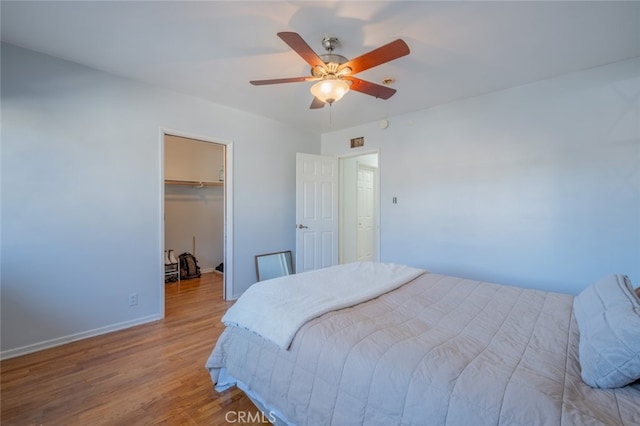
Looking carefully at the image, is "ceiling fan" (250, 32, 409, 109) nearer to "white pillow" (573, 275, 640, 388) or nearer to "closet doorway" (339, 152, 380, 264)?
"white pillow" (573, 275, 640, 388)

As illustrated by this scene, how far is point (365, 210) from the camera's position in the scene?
18.7 ft

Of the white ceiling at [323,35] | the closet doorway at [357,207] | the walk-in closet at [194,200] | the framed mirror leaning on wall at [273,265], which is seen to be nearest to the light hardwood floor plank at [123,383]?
the framed mirror leaning on wall at [273,265]

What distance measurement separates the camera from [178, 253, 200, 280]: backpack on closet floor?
462 centimetres

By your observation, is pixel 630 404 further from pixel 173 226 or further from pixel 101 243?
pixel 173 226

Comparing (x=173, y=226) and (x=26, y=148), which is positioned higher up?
(x=26, y=148)

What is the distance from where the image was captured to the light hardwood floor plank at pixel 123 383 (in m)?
1.60

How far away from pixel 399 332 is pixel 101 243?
282 cm

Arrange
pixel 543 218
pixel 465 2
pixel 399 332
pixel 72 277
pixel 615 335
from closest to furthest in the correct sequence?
pixel 615 335 < pixel 399 332 < pixel 465 2 < pixel 72 277 < pixel 543 218

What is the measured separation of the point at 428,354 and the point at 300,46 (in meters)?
1.72

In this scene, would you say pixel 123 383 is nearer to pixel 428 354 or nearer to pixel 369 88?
pixel 428 354

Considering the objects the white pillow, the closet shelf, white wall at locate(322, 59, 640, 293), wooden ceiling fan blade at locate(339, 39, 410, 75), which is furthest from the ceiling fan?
the closet shelf

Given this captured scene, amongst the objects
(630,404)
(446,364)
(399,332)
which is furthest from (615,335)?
(399,332)

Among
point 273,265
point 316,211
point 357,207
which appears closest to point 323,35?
point 316,211

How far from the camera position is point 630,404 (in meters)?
0.83
